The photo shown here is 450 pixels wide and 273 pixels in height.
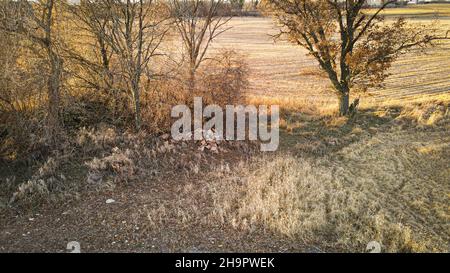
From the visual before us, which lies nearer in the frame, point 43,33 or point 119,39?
point 43,33

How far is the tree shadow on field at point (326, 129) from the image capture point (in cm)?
1274

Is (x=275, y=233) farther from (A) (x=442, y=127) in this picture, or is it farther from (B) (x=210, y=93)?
(A) (x=442, y=127)

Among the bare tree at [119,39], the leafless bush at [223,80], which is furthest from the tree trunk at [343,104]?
the bare tree at [119,39]

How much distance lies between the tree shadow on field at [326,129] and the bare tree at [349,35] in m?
1.61

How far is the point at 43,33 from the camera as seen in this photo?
Answer: 1114 centimetres

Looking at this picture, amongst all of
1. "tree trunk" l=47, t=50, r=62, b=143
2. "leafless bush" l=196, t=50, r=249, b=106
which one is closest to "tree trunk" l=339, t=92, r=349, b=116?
"leafless bush" l=196, t=50, r=249, b=106

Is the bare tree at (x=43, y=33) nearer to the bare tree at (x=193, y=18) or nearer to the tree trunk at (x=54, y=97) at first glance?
the tree trunk at (x=54, y=97)

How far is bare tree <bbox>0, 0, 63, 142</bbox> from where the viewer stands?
31.7ft

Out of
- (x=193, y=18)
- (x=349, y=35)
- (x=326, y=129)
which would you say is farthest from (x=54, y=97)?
(x=349, y=35)

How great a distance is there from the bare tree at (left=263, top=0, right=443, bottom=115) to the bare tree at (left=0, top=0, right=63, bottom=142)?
28.6 ft

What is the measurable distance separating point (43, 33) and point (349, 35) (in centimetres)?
1163

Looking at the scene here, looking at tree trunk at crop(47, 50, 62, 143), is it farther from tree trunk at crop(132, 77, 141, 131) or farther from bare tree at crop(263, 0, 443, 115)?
bare tree at crop(263, 0, 443, 115)

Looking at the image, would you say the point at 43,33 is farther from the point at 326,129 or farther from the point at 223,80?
the point at 326,129
